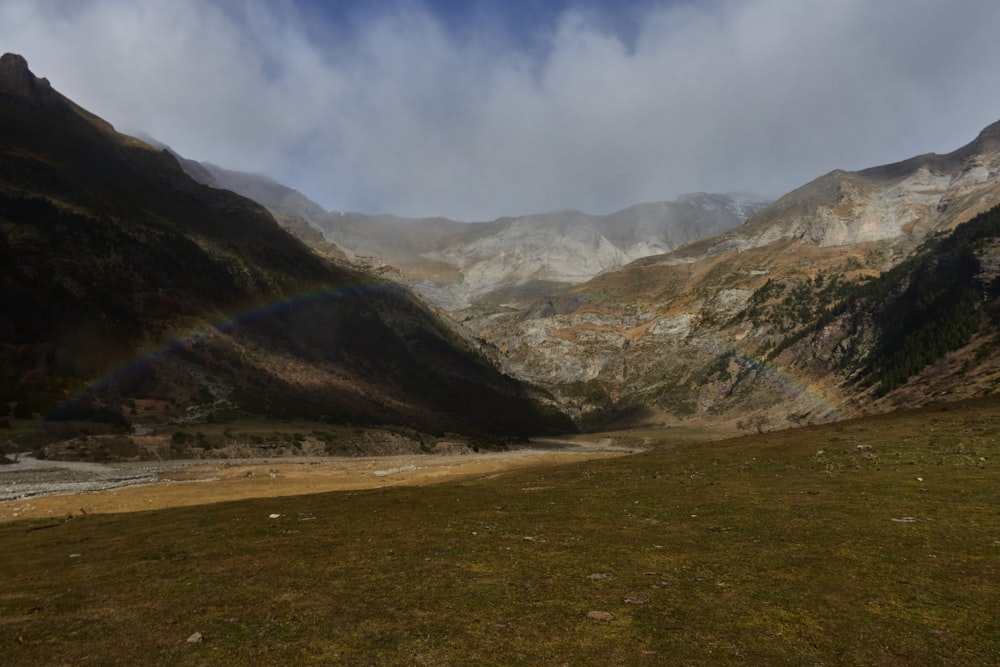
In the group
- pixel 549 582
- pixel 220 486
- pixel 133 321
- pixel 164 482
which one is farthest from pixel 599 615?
pixel 133 321

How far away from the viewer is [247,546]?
74.5 ft

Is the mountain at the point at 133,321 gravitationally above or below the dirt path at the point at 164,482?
above

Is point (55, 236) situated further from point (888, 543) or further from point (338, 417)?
point (888, 543)

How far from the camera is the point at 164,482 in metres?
67.0

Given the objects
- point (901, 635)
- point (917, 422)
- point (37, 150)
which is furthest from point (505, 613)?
point (37, 150)

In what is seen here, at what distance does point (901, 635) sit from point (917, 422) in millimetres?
50960

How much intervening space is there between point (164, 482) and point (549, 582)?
6818 centimetres

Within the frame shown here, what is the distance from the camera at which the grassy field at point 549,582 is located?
11.5m

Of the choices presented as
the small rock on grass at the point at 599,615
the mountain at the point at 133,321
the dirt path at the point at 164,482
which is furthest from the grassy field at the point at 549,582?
the mountain at the point at 133,321

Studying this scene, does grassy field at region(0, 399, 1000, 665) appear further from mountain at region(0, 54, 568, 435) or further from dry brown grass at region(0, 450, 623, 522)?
mountain at region(0, 54, 568, 435)

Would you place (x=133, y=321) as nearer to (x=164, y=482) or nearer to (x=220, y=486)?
(x=164, y=482)

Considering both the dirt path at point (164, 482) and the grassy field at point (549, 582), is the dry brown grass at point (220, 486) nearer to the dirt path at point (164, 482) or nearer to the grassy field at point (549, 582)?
the dirt path at point (164, 482)

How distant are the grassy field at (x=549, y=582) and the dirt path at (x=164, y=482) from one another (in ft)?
49.3

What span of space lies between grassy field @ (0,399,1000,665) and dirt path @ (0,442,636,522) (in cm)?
1503
